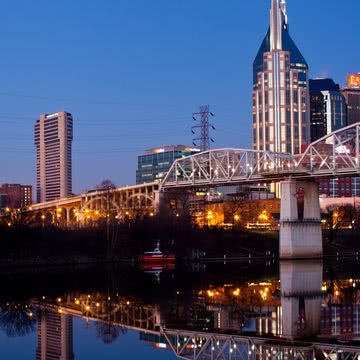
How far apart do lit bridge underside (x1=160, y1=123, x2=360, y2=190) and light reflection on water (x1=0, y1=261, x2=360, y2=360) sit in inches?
1962

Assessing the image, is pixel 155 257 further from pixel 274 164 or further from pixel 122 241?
pixel 274 164

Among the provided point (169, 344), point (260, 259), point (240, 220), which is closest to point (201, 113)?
point (240, 220)

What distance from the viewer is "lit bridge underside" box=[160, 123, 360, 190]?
4520 inches

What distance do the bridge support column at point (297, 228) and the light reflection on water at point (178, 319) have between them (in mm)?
44602

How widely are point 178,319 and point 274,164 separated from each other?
85499 millimetres

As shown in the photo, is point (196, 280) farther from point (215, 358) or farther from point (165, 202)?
point (165, 202)

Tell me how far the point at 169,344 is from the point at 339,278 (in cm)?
4145

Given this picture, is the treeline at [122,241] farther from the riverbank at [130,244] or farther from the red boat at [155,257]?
the red boat at [155,257]

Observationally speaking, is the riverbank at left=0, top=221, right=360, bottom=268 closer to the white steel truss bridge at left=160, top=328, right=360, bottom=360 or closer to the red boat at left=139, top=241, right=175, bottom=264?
the red boat at left=139, top=241, right=175, bottom=264

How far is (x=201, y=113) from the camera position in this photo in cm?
15350

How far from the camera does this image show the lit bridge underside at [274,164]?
377 feet

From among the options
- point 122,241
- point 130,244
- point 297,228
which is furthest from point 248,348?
point 297,228

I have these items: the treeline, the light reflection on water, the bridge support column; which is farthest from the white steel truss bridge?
the bridge support column

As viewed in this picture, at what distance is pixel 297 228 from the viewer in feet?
370
